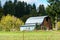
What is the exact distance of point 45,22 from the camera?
75.4m

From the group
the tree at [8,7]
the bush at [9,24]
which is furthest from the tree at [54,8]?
the tree at [8,7]

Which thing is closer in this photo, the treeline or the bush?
the bush

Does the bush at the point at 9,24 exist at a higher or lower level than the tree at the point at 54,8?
lower

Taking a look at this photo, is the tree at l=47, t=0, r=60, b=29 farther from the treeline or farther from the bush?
the treeline

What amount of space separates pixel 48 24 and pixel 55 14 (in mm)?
21791

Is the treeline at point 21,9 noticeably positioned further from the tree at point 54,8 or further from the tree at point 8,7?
the tree at point 54,8

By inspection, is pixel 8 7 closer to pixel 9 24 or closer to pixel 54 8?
pixel 9 24

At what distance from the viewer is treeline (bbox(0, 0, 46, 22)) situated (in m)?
92.1

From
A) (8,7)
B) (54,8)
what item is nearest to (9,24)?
(54,8)

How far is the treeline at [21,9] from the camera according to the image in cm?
9206

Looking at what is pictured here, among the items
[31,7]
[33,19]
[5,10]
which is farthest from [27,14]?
[33,19]

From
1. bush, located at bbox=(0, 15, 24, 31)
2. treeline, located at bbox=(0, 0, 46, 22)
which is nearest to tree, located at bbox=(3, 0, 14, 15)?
treeline, located at bbox=(0, 0, 46, 22)

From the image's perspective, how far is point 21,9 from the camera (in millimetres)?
100812

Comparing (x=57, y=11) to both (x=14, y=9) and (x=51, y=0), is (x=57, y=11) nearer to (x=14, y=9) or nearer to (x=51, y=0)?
(x=51, y=0)
